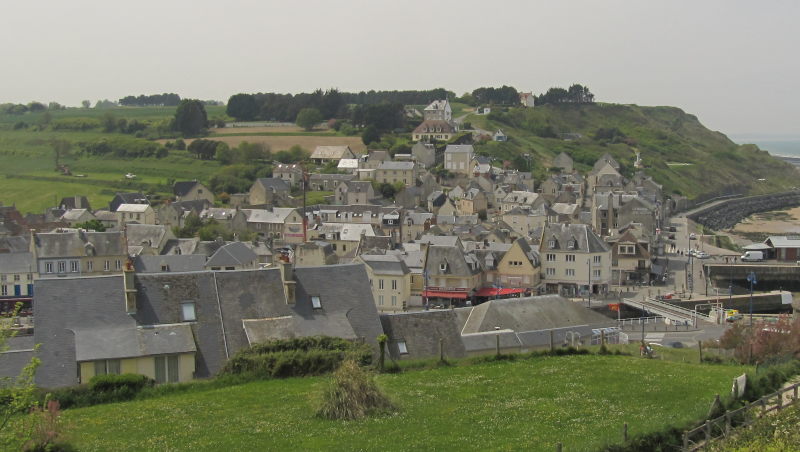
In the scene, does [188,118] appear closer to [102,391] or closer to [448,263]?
[448,263]

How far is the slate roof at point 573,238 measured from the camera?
188 feet

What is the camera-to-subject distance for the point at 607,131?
148 metres

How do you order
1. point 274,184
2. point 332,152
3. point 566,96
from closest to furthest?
point 274,184
point 332,152
point 566,96

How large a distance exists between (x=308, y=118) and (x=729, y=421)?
386 feet

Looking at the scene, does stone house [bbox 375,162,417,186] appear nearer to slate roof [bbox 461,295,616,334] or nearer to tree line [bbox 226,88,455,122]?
tree line [bbox 226,88,455,122]

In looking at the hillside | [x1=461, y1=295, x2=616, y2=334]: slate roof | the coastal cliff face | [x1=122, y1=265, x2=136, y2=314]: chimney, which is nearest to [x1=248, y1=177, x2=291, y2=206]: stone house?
the hillside

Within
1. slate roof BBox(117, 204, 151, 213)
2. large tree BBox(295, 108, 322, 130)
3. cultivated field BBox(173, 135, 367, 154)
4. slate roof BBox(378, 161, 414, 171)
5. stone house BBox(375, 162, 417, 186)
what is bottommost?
slate roof BBox(117, 204, 151, 213)

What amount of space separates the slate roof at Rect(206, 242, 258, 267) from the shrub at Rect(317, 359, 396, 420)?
1507 inches

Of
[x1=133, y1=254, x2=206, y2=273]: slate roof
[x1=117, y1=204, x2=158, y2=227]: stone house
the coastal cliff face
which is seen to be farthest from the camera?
the coastal cliff face

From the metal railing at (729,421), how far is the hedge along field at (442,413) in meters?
0.42

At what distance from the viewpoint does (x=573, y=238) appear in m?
57.9

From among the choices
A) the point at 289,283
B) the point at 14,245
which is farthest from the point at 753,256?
the point at 14,245

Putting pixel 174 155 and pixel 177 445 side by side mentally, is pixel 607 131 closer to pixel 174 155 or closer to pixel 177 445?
pixel 174 155

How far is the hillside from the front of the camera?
126250mm
